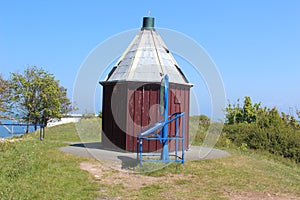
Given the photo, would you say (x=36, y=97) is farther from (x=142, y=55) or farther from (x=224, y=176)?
(x=224, y=176)

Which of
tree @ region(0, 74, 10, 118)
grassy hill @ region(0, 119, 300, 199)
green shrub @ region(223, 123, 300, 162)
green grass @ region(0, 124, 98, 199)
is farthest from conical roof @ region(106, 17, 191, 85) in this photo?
tree @ region(0, 74, 10, 118)

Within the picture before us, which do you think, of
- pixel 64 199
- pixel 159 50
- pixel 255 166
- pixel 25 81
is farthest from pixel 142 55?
pixel 25 81

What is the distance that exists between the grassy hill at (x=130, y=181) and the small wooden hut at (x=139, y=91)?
8.91ft

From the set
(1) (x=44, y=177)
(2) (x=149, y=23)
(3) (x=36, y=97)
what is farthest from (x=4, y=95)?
(1) (x=44, y=177)

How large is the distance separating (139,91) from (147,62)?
156 centimetres

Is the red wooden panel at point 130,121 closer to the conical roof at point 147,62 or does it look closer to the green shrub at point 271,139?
the conical roof at point 147,62

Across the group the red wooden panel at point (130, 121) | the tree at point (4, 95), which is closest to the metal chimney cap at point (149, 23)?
the red wooden panel at point (130, 121)

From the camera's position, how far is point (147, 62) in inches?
586

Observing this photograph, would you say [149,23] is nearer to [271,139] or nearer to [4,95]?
[271,139]

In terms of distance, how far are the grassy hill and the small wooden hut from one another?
8.91 feet

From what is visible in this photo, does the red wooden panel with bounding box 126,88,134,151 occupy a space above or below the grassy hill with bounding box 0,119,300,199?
above

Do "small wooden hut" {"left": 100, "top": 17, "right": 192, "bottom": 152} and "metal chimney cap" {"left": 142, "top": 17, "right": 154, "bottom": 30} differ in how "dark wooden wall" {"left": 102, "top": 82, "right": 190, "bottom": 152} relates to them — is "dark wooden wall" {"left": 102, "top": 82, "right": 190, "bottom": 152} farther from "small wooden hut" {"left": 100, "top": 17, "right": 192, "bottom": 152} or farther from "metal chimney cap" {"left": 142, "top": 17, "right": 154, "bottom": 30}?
"metal chimney cap" {"left": 142, "top": 17, "right": 154, "bottom": 30}

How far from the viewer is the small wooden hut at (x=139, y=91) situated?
1405 cm

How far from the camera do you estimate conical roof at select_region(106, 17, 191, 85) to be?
1438 centimetres
